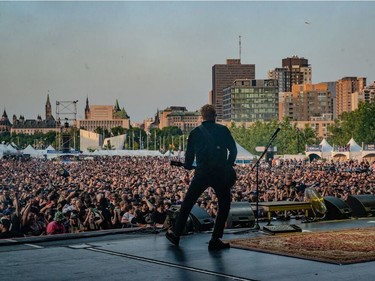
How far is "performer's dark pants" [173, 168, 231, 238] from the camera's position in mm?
7086

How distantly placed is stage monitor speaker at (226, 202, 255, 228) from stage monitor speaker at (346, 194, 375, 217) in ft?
9.09

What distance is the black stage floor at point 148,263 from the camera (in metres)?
5.45

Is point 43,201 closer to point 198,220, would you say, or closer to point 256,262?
point 198,220

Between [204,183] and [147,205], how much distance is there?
5.45 m

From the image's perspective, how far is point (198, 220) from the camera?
878cm

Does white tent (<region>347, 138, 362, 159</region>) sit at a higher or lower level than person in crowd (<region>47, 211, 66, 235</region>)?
higher

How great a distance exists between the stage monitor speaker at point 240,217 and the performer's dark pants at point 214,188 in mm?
1945

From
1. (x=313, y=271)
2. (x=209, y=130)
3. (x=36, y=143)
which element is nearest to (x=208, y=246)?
(x=209, y=130)

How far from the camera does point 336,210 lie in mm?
10656

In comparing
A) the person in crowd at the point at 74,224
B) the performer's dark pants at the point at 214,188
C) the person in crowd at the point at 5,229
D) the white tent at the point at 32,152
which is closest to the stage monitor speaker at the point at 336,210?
the performer's dark pants at the point at 214,188

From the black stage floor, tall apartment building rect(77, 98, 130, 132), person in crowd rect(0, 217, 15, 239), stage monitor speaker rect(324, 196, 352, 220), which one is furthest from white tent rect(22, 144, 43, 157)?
tall apartment building rect(77, 98, 130, 132)

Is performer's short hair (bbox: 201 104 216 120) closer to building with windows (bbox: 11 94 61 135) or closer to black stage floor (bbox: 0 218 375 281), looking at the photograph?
black stage floor (bbox: 0 218 375 281)

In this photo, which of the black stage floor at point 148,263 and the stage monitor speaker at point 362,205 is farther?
the stage monitor speaker at point 362,205

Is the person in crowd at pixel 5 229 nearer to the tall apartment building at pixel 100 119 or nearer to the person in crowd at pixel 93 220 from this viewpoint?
the person in crowd at pixel 93 220
